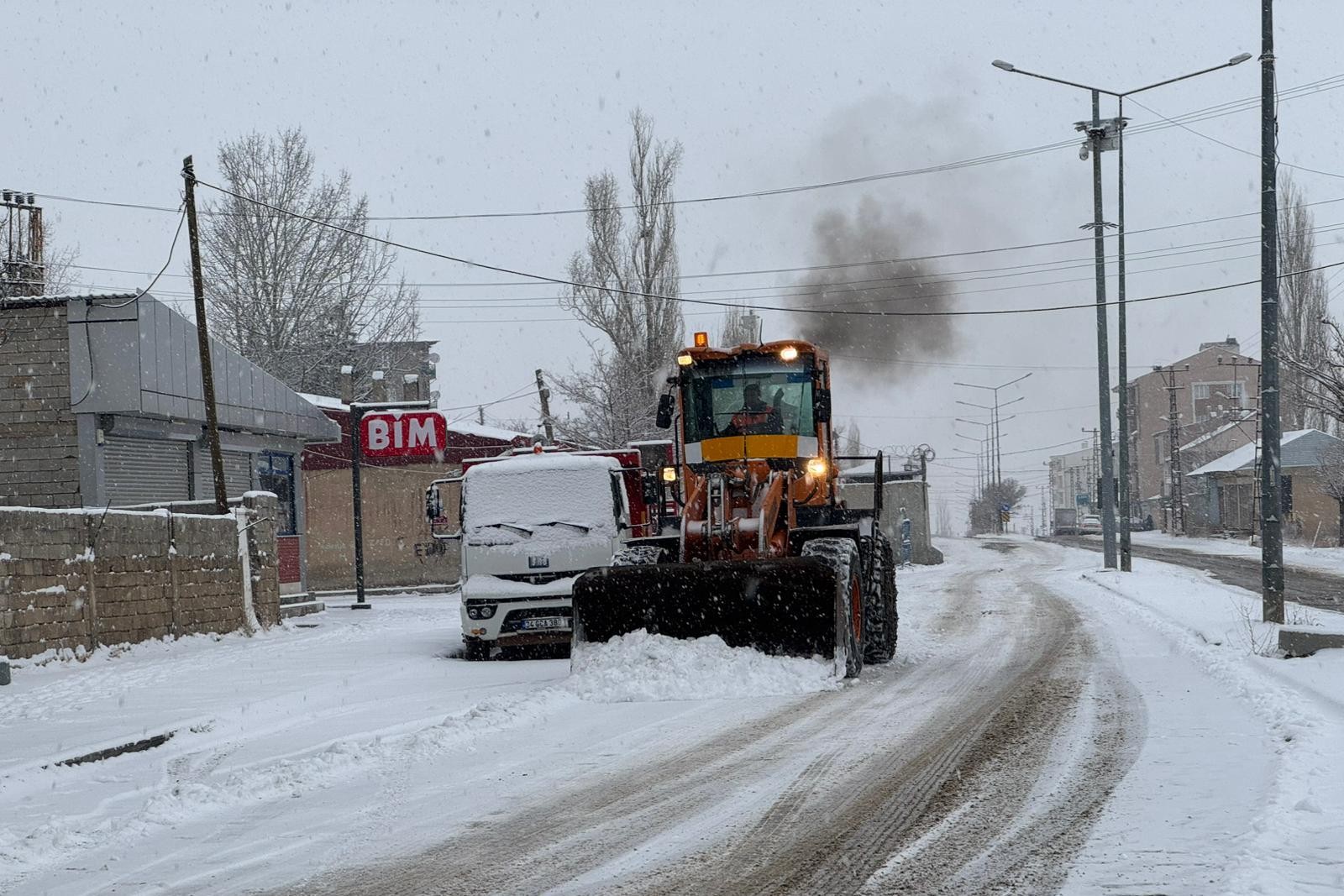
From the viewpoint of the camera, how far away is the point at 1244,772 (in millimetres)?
6707

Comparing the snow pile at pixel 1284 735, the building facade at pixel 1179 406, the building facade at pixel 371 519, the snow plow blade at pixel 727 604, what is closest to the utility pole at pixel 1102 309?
the snow pile at pixel 1284 735

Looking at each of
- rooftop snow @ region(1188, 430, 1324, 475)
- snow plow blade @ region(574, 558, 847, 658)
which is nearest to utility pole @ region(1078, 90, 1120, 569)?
snow plow blade @ region(574, 558, 847, 658)

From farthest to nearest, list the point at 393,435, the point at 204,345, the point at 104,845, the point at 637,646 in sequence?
the point at 393,435
the point at 204,345
the point at 637,646
the point at 104,845

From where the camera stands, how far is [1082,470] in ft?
586

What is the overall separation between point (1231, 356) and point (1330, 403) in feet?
227

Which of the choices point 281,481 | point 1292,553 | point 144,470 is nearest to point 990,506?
point 1292,553

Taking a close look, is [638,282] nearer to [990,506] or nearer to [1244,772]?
[1244,772]

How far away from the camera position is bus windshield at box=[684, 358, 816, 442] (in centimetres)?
1305

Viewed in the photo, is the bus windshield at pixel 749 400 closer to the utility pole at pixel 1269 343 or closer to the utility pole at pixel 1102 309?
the utility pole at pixel 1269 343

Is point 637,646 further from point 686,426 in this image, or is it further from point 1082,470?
point 1082,470

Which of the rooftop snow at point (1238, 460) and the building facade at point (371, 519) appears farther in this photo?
the rooftop snow at point (1238, 460)

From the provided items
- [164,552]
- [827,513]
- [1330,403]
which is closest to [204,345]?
[164,552]

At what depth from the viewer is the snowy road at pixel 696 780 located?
5250mm

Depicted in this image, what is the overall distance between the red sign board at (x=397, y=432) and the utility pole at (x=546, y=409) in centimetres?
745
